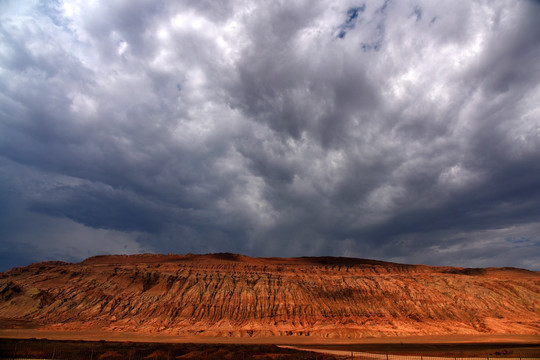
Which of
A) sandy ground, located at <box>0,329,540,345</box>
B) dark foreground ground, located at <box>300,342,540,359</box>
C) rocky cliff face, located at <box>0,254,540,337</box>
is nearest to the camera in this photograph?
dark foreground ground, located at <box>300,342,540,359</box>

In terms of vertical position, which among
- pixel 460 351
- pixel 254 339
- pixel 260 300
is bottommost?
pixel 460 351

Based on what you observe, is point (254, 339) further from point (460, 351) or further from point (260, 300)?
point (460, 351)

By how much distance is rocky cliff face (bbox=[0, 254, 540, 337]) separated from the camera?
205 ft

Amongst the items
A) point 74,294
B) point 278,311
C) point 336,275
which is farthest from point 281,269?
point 74,294

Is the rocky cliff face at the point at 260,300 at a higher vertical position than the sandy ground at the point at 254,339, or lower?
higher

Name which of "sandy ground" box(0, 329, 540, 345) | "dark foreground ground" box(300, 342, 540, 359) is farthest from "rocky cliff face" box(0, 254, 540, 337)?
"dark foreground ground" box(300, 342, 540, 359)

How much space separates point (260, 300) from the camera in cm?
7250

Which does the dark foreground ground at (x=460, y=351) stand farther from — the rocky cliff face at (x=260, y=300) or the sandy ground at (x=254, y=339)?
the rocky cliff face at (x=260, y=300)

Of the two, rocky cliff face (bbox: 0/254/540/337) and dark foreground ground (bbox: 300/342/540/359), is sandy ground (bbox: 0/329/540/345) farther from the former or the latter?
dark foreground ground (bbox: 300/342/540/359)

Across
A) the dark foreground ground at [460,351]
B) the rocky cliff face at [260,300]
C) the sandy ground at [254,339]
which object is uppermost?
the rocky cliff face at [260,300]

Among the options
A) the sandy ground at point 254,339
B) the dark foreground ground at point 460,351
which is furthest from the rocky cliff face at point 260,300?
the dark foreground ground at point 460,351

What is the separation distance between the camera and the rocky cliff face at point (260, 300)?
62500 mm

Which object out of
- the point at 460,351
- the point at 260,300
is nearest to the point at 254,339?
the point at 260,300

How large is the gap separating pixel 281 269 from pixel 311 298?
1661 cm
